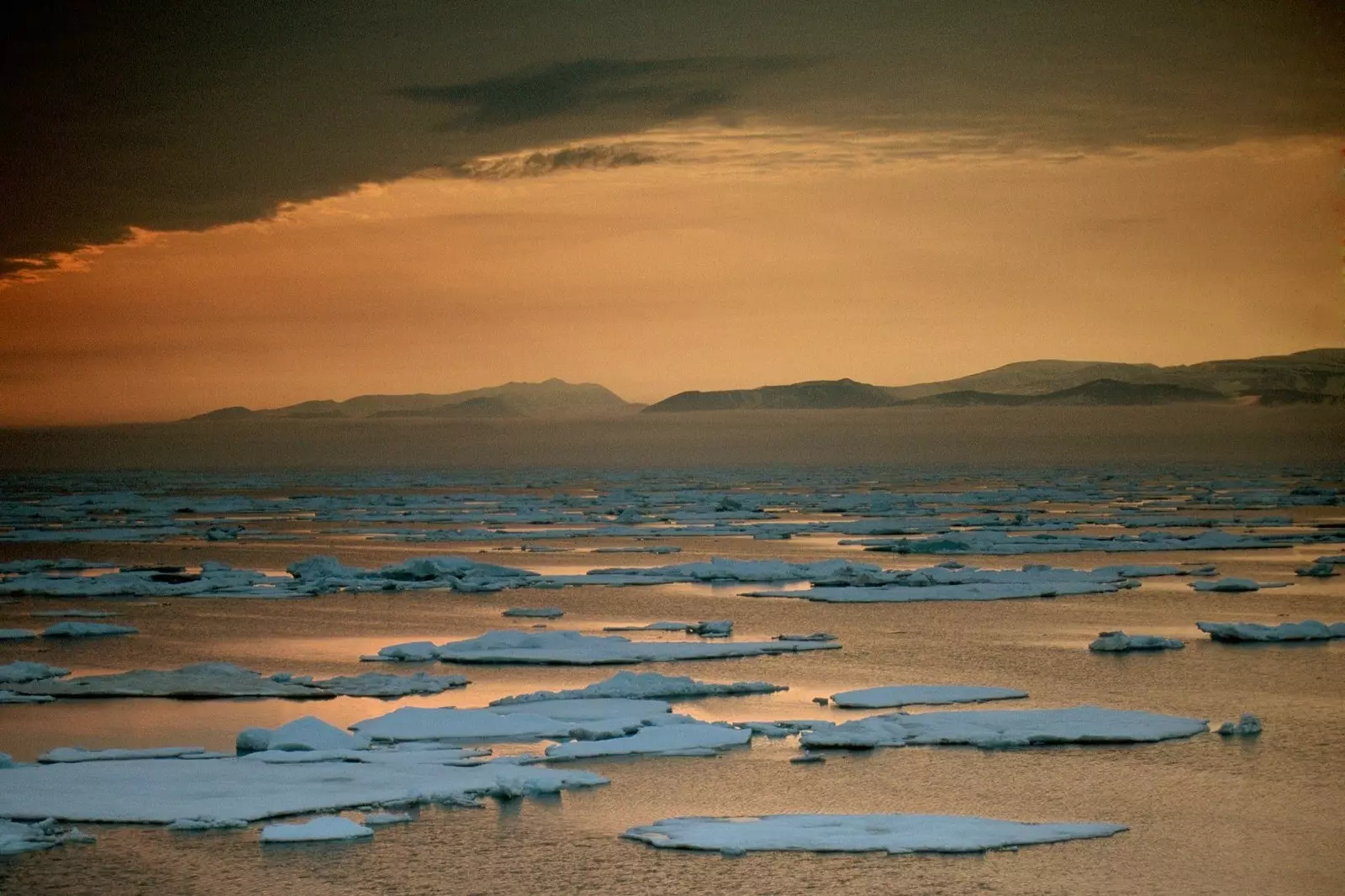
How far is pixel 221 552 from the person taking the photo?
3112cm

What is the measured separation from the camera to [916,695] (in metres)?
12.5

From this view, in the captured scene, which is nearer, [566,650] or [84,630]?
[566,650]

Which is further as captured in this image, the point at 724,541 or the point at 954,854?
the point at 724,541

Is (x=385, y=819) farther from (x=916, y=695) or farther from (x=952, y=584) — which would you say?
→ (x=952, y=584)

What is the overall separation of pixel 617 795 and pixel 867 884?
223 cm

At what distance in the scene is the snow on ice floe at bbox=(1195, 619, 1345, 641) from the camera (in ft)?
52.5

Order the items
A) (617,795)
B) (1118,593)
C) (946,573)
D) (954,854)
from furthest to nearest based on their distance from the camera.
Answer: (946,573) → (1118,593) → (617,795) → (954,854)

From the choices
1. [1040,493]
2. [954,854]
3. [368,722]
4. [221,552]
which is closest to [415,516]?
[221,552]

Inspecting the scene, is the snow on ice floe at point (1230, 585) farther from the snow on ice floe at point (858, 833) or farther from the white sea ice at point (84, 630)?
the white sea ice at point (84, 630)

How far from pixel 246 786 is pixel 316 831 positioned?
1.17 m

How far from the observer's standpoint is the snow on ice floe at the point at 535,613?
19.1 meters

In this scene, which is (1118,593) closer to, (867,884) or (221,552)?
(867,884)

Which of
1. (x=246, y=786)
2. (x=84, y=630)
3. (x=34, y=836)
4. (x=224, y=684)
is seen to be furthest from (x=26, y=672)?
(x=34, y=836)

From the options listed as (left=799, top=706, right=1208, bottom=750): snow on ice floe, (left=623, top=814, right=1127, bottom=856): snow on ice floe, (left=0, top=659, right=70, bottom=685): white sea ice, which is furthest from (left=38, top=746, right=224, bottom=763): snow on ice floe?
(left=799, top=706, right=1208, bottom=750): snow on ice floe
